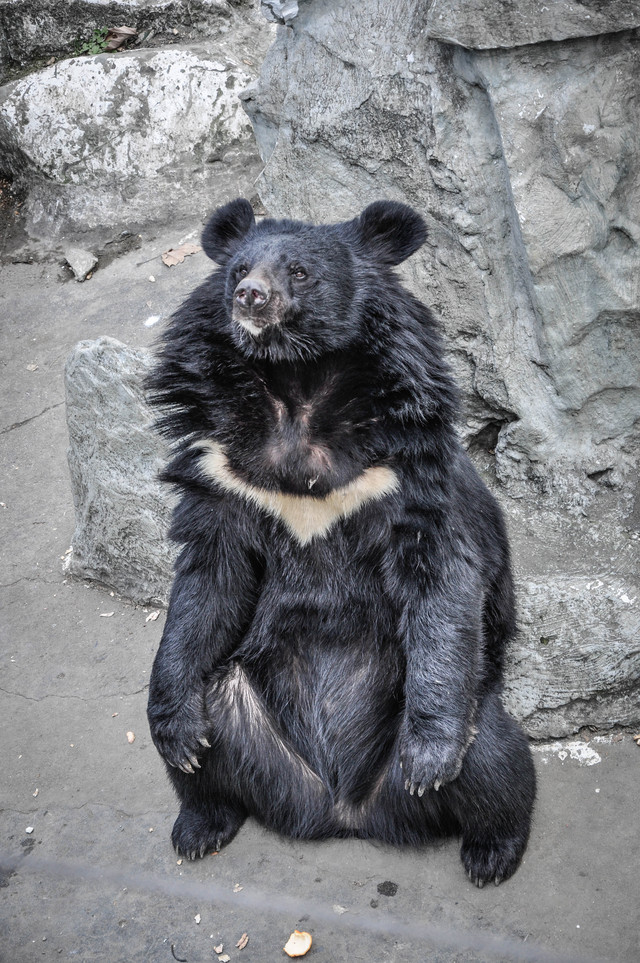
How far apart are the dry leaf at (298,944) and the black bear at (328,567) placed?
1.18ft

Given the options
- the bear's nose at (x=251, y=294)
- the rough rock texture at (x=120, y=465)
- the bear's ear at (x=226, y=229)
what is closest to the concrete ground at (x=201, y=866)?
the rough rock texture at (x=120, y=465)

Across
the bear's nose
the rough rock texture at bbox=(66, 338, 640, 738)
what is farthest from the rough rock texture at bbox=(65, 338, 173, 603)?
the bear's nose

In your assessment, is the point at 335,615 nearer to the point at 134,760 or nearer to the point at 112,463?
the point at 134,760

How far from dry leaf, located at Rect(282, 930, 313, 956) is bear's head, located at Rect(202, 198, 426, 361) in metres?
A: 1.77

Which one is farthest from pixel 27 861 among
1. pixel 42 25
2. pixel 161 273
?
pixel 42 25

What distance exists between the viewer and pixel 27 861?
3430mm

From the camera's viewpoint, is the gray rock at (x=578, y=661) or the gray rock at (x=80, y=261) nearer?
the gray rock at (x=578, y=661)

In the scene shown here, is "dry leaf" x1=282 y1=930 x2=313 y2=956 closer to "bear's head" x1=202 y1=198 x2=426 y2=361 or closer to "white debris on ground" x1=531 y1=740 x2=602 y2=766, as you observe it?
"white debris on ground" x1=531 y1=740 x2=602 y2=766

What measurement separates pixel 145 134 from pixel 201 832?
5550mm

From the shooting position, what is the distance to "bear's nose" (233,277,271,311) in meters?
2.76

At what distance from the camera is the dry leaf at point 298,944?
9.67ft

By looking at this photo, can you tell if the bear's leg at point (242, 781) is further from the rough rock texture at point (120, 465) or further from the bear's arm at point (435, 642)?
the rough rock texture at point (120, 465)

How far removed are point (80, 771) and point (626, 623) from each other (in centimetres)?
218

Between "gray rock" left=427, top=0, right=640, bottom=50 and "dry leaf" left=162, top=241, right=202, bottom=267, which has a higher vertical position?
"gray rock" left=427, top=0, right=640, bottom=50
